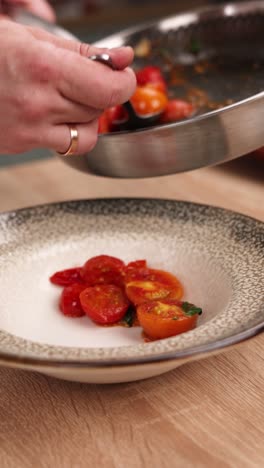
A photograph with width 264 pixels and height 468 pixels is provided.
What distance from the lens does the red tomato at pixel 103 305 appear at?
772 millimetres

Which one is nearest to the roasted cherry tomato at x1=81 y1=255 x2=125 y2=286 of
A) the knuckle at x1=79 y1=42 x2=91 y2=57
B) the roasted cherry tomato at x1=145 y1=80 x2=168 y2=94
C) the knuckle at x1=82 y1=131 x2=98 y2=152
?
the knuckle at x1=82 y1=131 x2=98 y2=152

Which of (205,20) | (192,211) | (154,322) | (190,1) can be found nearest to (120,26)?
(190,1)

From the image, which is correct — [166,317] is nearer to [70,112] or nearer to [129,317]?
[129,317]

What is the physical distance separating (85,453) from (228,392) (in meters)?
0.15

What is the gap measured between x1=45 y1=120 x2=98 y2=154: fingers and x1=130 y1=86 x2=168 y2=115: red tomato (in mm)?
321

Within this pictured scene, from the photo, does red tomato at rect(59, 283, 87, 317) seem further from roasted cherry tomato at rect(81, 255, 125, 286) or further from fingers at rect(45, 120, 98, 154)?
fingers at rect(45, 120, 98, 154)

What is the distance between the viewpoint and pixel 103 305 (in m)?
0.78

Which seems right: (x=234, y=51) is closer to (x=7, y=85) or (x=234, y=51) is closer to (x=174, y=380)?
(x=7, y=85)

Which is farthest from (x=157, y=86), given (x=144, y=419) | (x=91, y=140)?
(x=144, y=419)

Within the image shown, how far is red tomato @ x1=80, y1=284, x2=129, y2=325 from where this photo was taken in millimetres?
772

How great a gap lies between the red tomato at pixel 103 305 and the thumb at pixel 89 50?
25 centimetres

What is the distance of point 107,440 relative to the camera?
0.64 metres

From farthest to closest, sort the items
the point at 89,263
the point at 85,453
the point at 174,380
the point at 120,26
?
the point at 120,26 < the point at 89,263 < the point at 174,380 < the point at 85,453

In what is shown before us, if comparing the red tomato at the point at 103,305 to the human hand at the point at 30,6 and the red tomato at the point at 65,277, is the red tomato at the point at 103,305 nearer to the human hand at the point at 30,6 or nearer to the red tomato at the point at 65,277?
the red tomato at the point at 65,277
